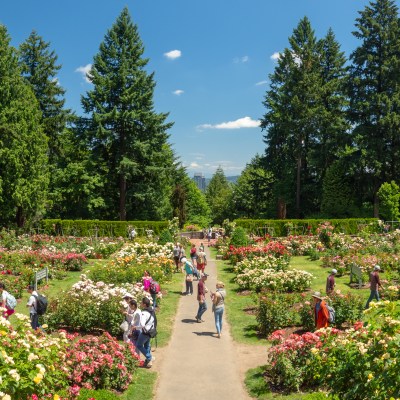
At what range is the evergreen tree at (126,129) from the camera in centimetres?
4016

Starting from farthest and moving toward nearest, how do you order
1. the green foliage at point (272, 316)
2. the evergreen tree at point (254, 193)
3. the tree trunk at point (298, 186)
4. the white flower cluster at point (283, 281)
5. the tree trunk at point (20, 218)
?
the evergreen tree at point (254, 193)
the tree trunk at point (298, 186)
the tree trunk at point (20, 218)
the white flower cluster at point (283, 281)
the green foliage at point (272, 316)

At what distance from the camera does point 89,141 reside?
41094 millimetres

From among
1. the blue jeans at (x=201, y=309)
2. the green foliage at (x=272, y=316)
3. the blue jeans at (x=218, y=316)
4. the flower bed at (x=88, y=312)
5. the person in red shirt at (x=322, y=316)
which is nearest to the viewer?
the person in red shirt at (x=322, y=316)

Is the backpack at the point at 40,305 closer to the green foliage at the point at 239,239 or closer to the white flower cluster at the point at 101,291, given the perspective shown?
the white flower cluster at the point at 101,291

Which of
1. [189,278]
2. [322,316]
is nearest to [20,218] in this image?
[189,278]

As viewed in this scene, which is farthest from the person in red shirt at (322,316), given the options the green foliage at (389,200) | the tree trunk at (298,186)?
the tree trunk at (298,186)

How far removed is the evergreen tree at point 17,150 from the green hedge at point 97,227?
72.9 inches

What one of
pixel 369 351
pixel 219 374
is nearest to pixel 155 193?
pixel 219 374

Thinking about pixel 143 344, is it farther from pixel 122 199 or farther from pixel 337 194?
pixel 337 194

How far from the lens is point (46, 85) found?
43469 mm

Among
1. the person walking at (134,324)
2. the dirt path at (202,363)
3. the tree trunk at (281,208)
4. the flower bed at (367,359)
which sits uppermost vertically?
the tree trunk at (281,208)

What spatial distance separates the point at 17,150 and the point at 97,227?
833cm

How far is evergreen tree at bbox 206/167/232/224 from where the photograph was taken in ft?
230

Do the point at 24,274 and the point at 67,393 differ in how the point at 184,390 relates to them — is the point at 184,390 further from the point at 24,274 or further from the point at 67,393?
the point at 24,274
